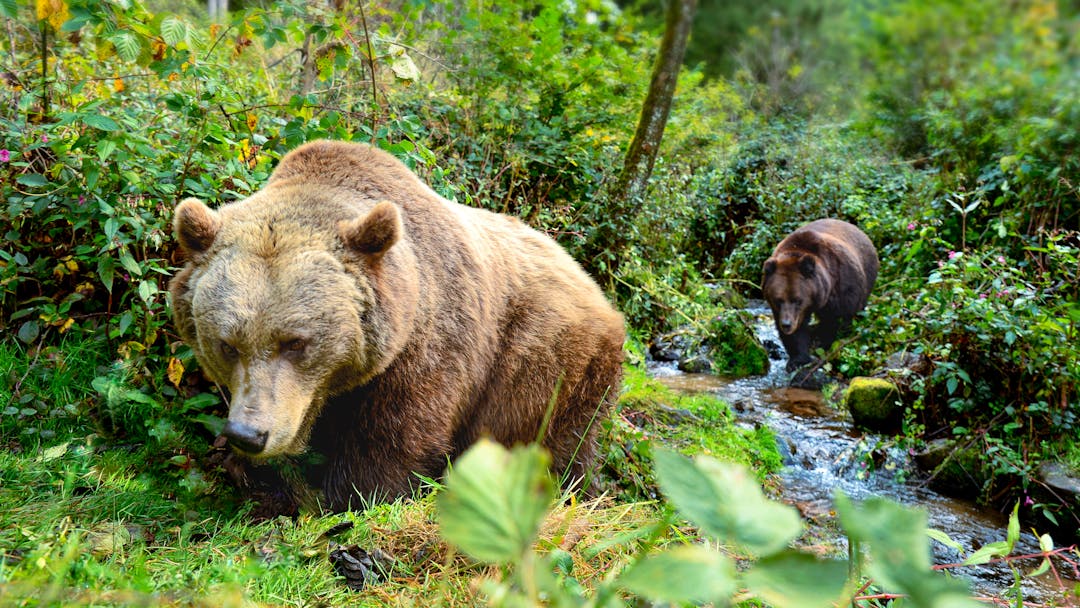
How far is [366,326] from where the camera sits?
9.34ft

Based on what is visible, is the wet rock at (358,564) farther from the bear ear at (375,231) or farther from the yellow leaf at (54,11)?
the yellow leaf at (54,11)

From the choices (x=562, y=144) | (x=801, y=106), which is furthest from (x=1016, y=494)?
(x=801, y=106)

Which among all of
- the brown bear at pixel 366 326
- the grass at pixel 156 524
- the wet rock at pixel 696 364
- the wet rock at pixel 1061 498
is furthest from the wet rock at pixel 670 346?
the grass at pixel 156 524

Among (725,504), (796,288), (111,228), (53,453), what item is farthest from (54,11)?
(796,288)

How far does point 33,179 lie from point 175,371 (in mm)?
1092

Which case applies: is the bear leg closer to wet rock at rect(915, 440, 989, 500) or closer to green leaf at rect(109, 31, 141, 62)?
wet rock at rect(915, 440, 989, 500)

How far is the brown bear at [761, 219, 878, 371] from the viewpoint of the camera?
28.3 ft

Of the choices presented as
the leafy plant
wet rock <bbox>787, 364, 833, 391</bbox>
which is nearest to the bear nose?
the leafy plant

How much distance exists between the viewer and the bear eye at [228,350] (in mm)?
2672

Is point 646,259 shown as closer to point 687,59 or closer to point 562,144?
point 562,144

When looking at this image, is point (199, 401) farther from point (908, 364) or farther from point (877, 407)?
point (908, 364)

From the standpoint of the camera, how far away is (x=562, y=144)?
7.87 meters

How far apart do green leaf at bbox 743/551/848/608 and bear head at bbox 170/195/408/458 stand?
212cm

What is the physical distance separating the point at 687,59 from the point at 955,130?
1687 cm
